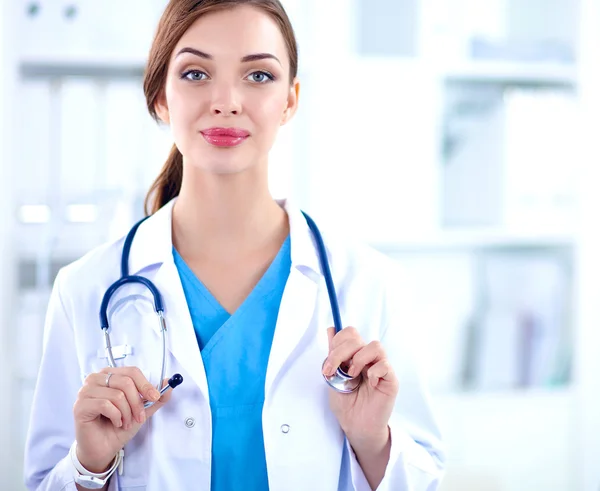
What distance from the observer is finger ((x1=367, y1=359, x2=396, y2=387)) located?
0.91m

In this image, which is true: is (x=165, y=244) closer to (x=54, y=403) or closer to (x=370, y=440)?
(x=54, y=403)

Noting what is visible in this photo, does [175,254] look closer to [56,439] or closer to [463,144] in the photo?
[56,439]

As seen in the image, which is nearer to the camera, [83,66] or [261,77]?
[261,77]

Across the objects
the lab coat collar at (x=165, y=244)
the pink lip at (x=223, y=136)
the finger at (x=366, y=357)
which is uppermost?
the pink lip at (x=223, y=136)

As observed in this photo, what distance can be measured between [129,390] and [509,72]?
1583 millimetres

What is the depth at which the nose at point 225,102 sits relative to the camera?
38.5 inches

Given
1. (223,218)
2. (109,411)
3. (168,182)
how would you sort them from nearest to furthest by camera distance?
(109,411)
(223,218)
(168,182)

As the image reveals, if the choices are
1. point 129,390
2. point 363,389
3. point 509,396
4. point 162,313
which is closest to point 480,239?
point 509,396

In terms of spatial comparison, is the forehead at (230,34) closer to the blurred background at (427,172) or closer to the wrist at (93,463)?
the wrist at (93,463)

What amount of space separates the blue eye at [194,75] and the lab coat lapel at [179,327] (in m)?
0.29

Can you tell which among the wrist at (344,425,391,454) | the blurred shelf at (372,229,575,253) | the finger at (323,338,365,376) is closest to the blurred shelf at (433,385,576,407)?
the blurred shelf at (372,229,575,253)

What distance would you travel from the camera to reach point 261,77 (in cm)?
103

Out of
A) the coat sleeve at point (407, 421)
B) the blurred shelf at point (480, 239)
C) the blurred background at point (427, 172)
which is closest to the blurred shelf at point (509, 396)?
the blurred background at point (427, 172)

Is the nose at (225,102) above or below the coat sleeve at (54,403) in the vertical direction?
above
